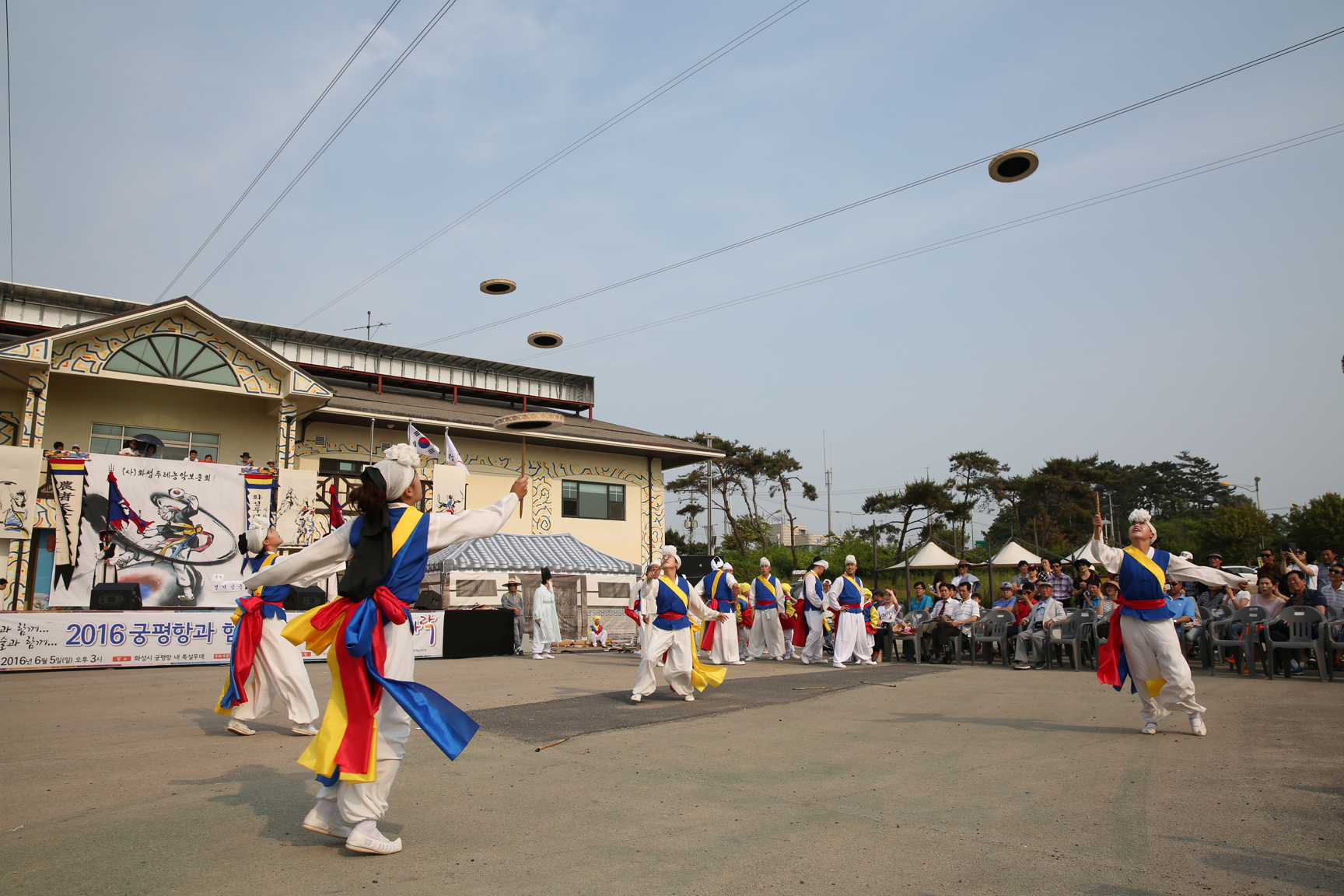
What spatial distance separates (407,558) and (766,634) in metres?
14.5

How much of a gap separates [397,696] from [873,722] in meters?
5.25

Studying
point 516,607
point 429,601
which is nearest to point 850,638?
point 516,607

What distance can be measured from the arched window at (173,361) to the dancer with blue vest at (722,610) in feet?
42.1

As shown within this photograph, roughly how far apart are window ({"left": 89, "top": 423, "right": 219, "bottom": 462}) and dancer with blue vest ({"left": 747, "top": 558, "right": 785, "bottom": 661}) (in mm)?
13996

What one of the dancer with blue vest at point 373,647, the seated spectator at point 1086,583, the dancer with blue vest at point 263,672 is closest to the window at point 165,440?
the dancer with blue vest at point 263,672

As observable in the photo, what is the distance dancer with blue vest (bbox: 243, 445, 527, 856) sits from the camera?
159 inches

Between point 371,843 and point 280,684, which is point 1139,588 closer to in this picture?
point 371,843

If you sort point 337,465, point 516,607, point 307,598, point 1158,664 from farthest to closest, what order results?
point 337,465 → point 516,607 → point 307,598 → point 1158,664

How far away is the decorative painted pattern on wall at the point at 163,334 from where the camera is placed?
18.9 metres

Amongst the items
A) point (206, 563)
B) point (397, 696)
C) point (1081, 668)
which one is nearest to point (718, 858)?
point (397, 696)

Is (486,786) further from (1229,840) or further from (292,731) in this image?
(1229,840)

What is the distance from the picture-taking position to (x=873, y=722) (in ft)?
26.3

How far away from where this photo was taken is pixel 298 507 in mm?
20234

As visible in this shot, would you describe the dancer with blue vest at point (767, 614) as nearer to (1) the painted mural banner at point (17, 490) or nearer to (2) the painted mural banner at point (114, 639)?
(2) the painted mural banner at point (114, 639)
